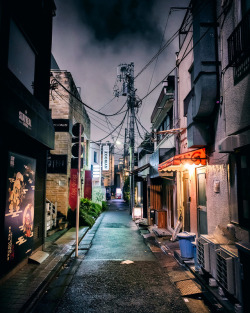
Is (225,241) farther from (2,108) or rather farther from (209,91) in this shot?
(2,108)

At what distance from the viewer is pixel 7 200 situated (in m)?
5.72

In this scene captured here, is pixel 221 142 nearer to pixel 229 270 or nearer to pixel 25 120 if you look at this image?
pixel 229 270

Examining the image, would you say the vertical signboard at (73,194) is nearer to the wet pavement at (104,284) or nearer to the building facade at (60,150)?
the building facade at (60,150)

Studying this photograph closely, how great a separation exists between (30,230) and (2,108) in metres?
4.23

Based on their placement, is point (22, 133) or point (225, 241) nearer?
point (225, 241)

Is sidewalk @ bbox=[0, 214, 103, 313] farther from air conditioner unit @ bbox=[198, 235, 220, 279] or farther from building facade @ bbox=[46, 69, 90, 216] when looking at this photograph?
building facade @ bbox=[46, 69, 90, 216]

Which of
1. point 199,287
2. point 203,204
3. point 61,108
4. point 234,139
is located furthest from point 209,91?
point 61,108

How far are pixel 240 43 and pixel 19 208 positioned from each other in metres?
7.55

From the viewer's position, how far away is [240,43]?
5586 millimetres

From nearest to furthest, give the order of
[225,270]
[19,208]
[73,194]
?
[225,270] → [19,208] → [73,194]

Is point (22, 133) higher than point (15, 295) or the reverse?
higher

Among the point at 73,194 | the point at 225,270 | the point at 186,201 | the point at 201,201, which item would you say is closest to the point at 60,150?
the point at 73,194

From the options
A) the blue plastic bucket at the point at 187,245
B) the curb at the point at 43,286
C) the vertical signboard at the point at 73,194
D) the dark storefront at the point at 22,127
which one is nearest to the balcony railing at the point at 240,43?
the blue plastic bucket at the point at 187,245

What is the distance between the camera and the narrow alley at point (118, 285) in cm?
470
